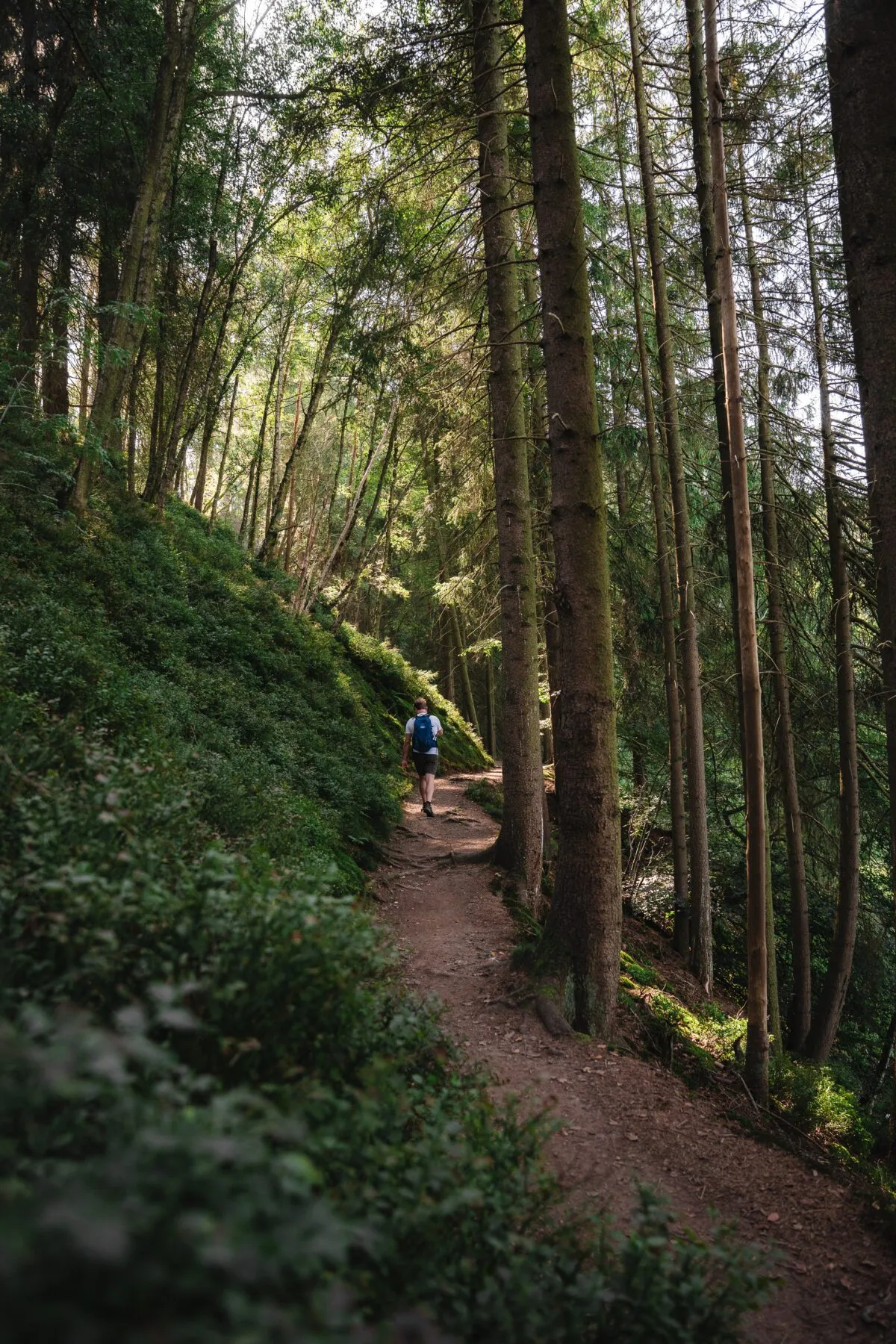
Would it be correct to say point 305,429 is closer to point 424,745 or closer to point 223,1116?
point 424,745

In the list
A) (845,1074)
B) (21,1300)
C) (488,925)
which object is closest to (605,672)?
(488,925)

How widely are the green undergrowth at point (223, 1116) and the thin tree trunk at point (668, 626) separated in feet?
19.1

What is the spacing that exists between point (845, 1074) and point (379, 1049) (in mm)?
9315

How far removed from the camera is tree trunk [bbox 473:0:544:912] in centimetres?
846

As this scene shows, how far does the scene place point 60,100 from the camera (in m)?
11.9

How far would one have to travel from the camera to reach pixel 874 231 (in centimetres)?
420

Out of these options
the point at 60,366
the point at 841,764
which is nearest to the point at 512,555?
the point at 841,764

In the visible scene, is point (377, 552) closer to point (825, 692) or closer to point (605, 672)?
point (825, 692)

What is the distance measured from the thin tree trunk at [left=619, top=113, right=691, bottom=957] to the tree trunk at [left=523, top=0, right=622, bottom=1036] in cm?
362

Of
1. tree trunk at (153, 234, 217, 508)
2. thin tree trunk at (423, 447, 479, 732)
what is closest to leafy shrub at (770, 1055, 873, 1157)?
thin tree trunk at (423, 447, 479, 732)

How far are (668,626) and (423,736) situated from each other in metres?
4.34

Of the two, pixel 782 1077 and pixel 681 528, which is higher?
pixel 681 528

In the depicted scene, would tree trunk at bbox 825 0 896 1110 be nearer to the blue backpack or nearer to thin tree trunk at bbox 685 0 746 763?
thin tree trunk at bbox 685 0 746 763

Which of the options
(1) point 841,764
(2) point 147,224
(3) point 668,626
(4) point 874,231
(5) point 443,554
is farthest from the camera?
(5) point 443,554
